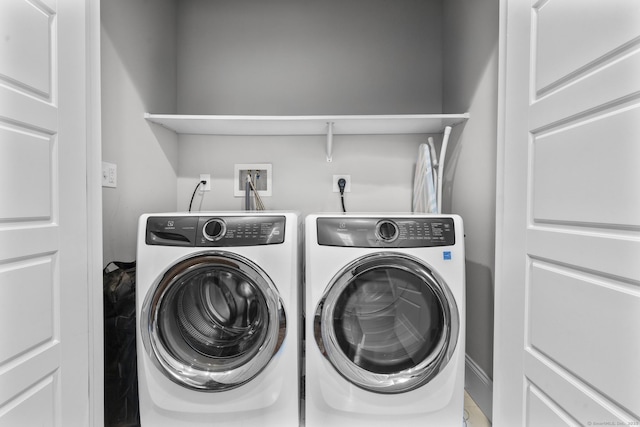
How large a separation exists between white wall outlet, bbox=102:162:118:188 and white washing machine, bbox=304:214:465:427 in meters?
0.93

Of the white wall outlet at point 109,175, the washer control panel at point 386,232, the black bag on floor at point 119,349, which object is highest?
the white wall outlet at point 109,175

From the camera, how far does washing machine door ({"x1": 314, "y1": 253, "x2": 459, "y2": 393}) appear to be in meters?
1.25

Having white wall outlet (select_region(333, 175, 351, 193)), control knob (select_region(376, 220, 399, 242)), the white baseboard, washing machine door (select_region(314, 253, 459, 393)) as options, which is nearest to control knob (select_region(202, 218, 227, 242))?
washing machine door (select_region(314, 253, 459, 393))

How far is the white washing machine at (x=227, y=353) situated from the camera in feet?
4.09

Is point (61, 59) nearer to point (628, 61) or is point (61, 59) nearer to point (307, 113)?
point (307, 113)

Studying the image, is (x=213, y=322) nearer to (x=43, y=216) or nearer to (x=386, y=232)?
(x=43, y=216)

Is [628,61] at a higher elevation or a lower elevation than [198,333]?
higher

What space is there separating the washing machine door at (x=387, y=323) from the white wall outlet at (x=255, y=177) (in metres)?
1.00

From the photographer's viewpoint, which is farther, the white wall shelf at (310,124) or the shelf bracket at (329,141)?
the shelf bracket at (329,141)

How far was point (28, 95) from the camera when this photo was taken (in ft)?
3.00

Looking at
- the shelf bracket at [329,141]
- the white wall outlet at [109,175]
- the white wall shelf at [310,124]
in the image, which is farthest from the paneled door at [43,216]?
the shelf bracket at [329,141]

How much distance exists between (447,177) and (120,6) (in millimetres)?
1930

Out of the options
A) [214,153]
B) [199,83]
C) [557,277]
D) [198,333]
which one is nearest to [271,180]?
[214,153]

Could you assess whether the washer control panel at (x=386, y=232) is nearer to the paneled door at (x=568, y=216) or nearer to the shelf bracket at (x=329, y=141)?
the paneled door at (x=568, y=216)
